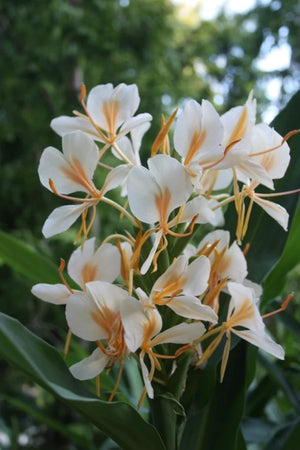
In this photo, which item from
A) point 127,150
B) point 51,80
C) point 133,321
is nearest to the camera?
point 133,321

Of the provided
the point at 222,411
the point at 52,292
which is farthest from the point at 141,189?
the point at 222,411

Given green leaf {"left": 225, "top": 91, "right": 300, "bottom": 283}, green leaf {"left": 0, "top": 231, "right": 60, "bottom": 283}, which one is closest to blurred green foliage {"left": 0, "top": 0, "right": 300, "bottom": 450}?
green leaf {"left": 0, "top": 231, "right": 60, "bottom": 283}

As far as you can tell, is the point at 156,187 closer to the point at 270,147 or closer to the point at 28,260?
the point at 270,147

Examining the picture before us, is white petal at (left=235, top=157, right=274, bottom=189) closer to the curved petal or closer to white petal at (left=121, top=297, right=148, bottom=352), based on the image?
the curved petal

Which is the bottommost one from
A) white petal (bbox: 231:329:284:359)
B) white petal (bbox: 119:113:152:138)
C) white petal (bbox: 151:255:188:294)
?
white petal (bbox: 231:329:284:359)

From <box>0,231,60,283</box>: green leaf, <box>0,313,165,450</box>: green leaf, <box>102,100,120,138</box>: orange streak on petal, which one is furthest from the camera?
<box>0,231,60,283</box>: green leaf

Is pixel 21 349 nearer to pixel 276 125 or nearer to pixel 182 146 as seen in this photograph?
pixel 182 146

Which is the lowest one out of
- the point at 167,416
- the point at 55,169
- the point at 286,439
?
the point at 286,439

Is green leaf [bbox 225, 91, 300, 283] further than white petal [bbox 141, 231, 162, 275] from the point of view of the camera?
Yes

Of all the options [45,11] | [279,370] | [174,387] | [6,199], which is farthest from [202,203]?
[6,199]
